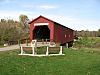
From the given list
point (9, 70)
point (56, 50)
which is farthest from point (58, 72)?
point (56, 50)

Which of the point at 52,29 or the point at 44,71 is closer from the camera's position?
the point at 44,71

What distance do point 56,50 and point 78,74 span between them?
28.4 ft

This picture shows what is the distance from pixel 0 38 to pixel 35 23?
6583 mm

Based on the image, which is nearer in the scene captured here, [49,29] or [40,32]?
[49,29]

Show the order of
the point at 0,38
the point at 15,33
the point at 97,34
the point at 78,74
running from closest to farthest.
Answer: the point at 78,74 < the point at 0,38 < the point at 15,33 < the point at 97,34

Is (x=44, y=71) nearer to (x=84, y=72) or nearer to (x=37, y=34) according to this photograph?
(x=84, y=72)

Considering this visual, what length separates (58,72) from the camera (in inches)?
411

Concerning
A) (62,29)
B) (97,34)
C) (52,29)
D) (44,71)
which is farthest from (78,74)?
(97,34)

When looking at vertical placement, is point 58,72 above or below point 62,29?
below

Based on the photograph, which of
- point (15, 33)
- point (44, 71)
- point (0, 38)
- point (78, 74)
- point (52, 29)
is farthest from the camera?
point (15, 33)

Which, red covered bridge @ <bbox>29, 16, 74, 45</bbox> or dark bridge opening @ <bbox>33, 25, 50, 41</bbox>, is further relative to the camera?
dark bridge opening @ <bbox>33, 25, 50, 41</bbox>

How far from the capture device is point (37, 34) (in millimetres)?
38188

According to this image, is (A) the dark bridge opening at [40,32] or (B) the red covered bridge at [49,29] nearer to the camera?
(B) the red covered bridge at [49,29]

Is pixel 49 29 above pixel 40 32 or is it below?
above
